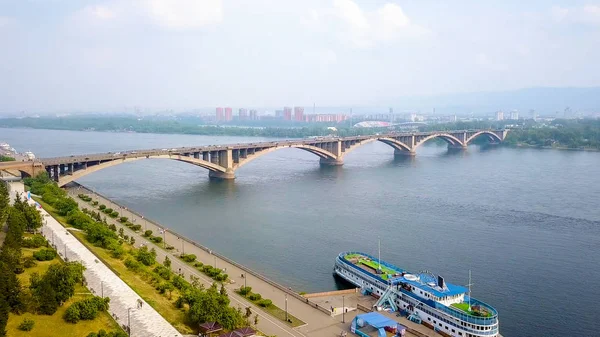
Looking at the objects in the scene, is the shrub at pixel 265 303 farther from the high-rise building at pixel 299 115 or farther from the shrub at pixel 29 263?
the high-rise building at pixel 299 115

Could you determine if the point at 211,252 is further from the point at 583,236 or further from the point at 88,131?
the point at 88,131

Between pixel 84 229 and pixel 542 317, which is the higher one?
pixel 84 229

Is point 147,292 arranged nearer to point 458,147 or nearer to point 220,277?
point 220,277

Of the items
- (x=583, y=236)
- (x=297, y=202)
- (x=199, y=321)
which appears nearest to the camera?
(x=199, y=321)

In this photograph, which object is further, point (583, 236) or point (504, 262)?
point (583, 236)

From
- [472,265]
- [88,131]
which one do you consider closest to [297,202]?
[472,265]

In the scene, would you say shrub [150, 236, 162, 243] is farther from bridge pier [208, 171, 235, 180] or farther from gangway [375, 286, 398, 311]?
bridge pier [208, 171, 235, 180]

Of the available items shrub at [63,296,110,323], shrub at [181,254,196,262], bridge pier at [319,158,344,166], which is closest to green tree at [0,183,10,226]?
shrub at [181,254,196,262]

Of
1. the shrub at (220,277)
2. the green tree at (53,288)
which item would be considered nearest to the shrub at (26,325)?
the green tree at (53,288)
